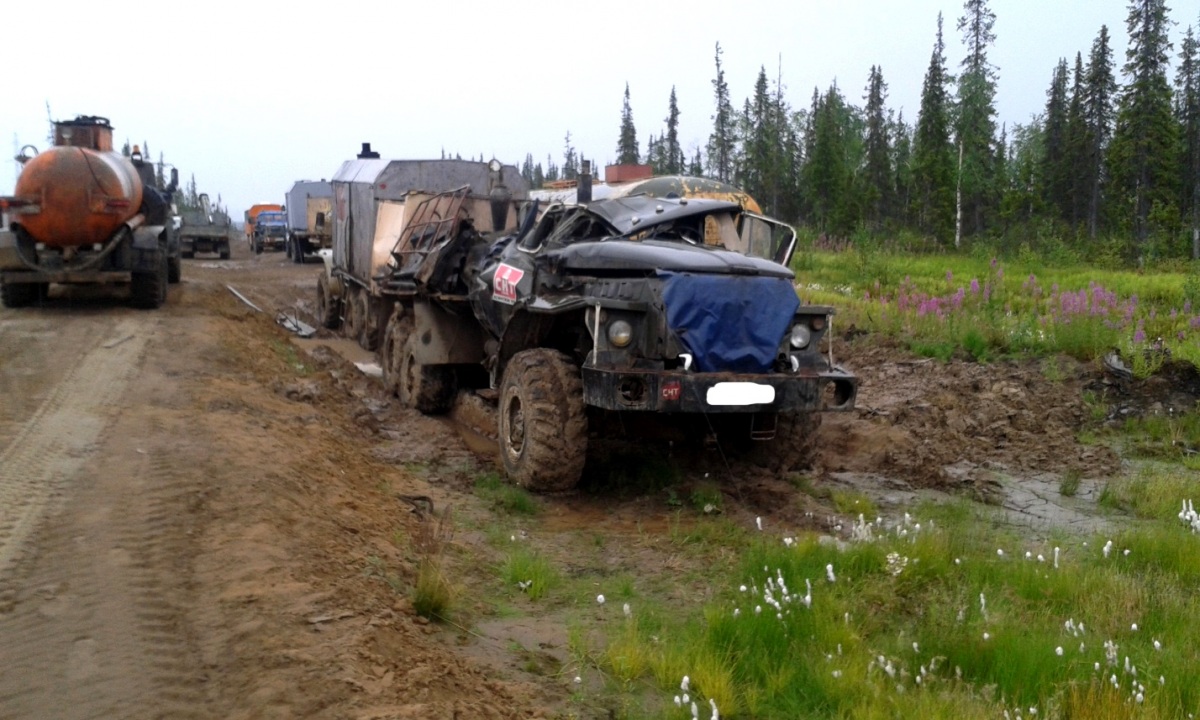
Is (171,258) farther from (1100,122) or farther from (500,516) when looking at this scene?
(1100,122)

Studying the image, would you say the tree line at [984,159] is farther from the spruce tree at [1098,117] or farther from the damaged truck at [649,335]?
the damaged truck at [649,335]

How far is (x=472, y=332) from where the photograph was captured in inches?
424

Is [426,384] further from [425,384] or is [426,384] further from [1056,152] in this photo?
[1056,152]

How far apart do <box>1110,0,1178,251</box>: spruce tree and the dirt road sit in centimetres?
3814

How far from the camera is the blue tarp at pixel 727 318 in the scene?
22.4ft

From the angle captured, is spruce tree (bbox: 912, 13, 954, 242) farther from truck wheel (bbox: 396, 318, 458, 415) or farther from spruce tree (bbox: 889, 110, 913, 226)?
truck wheel (bbox: 396, 318, 458, 415)

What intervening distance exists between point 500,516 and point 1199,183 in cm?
4961

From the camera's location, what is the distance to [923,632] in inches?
185

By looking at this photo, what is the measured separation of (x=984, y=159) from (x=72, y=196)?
4991cm

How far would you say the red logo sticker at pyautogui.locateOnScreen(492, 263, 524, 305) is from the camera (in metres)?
8.22

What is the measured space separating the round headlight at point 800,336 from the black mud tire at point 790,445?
1.95 feet

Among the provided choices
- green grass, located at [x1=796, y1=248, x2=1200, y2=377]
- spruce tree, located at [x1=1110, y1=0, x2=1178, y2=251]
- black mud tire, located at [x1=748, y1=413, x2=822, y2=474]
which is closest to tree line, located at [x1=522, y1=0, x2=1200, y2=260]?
spruce tree, located at [x1=1110, y1=0, x2=1178, y2=251]

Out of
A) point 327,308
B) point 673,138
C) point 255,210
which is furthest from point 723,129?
point 327,308

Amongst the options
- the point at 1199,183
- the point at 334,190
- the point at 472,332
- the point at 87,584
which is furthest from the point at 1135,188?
the point at 87,584
